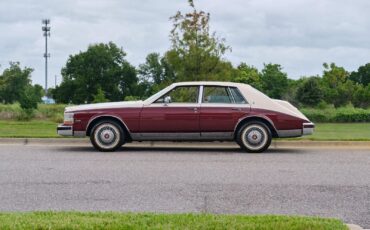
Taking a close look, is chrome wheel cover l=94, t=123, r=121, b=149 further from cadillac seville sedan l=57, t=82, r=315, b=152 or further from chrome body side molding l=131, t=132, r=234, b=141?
chrome body side molding l=131, t=132, r=234, b=141

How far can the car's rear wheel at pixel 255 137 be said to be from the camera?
12461 millimetres

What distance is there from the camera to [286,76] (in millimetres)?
59406

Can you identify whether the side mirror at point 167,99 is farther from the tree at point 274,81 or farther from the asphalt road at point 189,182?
the tree at point 274,81

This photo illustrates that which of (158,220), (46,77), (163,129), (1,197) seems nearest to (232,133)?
(163,129)

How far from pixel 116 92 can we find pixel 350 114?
57.5 meters

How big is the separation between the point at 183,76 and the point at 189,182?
12.1m

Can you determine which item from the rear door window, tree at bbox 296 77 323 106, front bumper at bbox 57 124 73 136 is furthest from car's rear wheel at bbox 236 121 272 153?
tree at bbox 296 77 323 106

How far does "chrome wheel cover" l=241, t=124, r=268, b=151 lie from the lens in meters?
12.5

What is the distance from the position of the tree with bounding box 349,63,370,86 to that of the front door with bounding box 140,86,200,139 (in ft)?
260

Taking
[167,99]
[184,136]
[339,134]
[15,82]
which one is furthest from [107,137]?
[15,82]

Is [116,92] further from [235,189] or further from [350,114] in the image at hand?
[235,189]

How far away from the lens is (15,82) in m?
75.8

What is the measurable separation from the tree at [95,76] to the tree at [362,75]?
3285cm

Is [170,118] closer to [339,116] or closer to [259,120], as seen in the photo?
[259,120]
